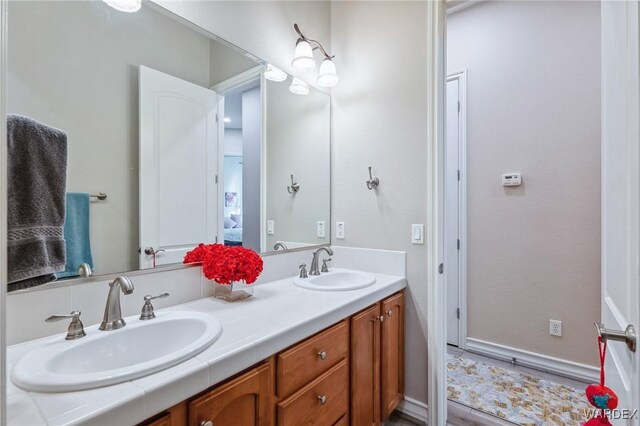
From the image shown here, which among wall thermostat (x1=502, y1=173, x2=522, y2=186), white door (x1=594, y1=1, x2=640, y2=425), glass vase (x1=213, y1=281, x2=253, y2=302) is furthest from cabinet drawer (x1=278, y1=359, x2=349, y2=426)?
wall thermostat (x1=502, y1=173, x2=522, y2=186)

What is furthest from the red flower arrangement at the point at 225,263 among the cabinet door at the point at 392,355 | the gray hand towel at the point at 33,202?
the cabinet door at the point at 392,355

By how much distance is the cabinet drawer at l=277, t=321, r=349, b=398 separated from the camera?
1007 millimetres

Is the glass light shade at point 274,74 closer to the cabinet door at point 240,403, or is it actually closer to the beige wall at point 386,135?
the beige wall at point 386,135

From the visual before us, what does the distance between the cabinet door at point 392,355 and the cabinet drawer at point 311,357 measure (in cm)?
36

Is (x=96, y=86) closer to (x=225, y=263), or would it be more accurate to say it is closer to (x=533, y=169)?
(x=225, y=263)

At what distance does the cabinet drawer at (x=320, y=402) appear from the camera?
1.03 metres

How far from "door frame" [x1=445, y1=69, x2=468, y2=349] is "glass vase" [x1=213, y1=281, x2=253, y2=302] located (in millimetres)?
1931

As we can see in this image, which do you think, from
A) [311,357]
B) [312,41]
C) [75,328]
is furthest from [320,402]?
[312,41]

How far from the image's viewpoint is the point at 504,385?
2.11 meters

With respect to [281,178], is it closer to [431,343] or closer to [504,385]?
[431,343]

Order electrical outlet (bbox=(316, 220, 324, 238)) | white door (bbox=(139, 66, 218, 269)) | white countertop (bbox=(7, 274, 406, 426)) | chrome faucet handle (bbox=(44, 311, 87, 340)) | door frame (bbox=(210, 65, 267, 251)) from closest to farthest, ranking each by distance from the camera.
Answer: white countertop (bbox=(7, 274, 406, 426)) → chrome faucet handle (bbox=(44, 311, 87, 340)) → white door (bbox=(139, 66, 218, 269)) → door frame (bbox=(210, 65, 267, 251)) → electrical outlet (bbox=(316, 220, 324, 238))

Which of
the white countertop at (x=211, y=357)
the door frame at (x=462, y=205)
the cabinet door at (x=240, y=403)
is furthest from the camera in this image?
the door frame at (x=462, y=205)

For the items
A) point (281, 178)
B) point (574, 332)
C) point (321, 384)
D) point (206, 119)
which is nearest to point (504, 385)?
point (574, 332)

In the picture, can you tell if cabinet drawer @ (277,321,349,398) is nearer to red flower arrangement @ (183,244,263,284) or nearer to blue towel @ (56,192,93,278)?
red flower arrangement @ (183,244,263,284)
